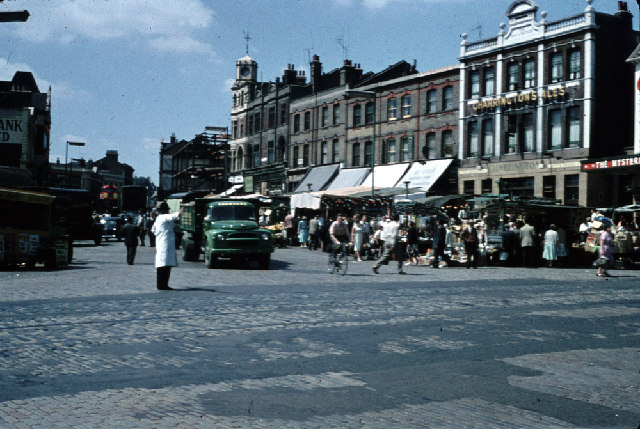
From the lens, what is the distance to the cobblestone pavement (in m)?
5.53

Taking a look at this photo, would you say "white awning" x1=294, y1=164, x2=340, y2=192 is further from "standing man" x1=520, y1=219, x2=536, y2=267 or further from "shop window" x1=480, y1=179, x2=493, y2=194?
"standing man" x1=520, y1=219, x2=536, y2=267

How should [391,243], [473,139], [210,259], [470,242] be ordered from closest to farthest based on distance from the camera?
1. [391,243]
2. [210,259]
3. [470,242]
4. [473,139]

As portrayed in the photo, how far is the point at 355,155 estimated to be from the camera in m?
55.2

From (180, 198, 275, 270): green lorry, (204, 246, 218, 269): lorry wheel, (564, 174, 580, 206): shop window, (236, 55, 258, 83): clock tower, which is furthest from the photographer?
(236, 55, 258, 83): clock tower

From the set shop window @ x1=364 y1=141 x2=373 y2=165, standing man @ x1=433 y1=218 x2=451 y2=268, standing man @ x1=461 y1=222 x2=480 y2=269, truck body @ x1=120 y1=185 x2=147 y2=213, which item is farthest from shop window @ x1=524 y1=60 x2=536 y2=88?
truck body @ x1=120 y1=185 x2=147 y2=213

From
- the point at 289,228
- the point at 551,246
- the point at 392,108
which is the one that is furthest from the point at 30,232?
the point at 392,108

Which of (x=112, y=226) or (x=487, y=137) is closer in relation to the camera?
(x=487, y=137)

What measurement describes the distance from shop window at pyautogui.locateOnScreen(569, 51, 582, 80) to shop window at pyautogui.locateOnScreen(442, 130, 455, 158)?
31.0 ft

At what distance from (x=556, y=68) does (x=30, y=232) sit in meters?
29.9

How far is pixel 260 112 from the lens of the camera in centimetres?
7162

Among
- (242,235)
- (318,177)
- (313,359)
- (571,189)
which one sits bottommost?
(313,359)

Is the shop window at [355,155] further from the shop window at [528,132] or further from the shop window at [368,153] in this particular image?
the shop window at [528,132]

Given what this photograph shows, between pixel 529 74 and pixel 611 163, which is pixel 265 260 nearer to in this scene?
pixel 611 163

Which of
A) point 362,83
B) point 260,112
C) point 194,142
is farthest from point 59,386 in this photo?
point 194,142
